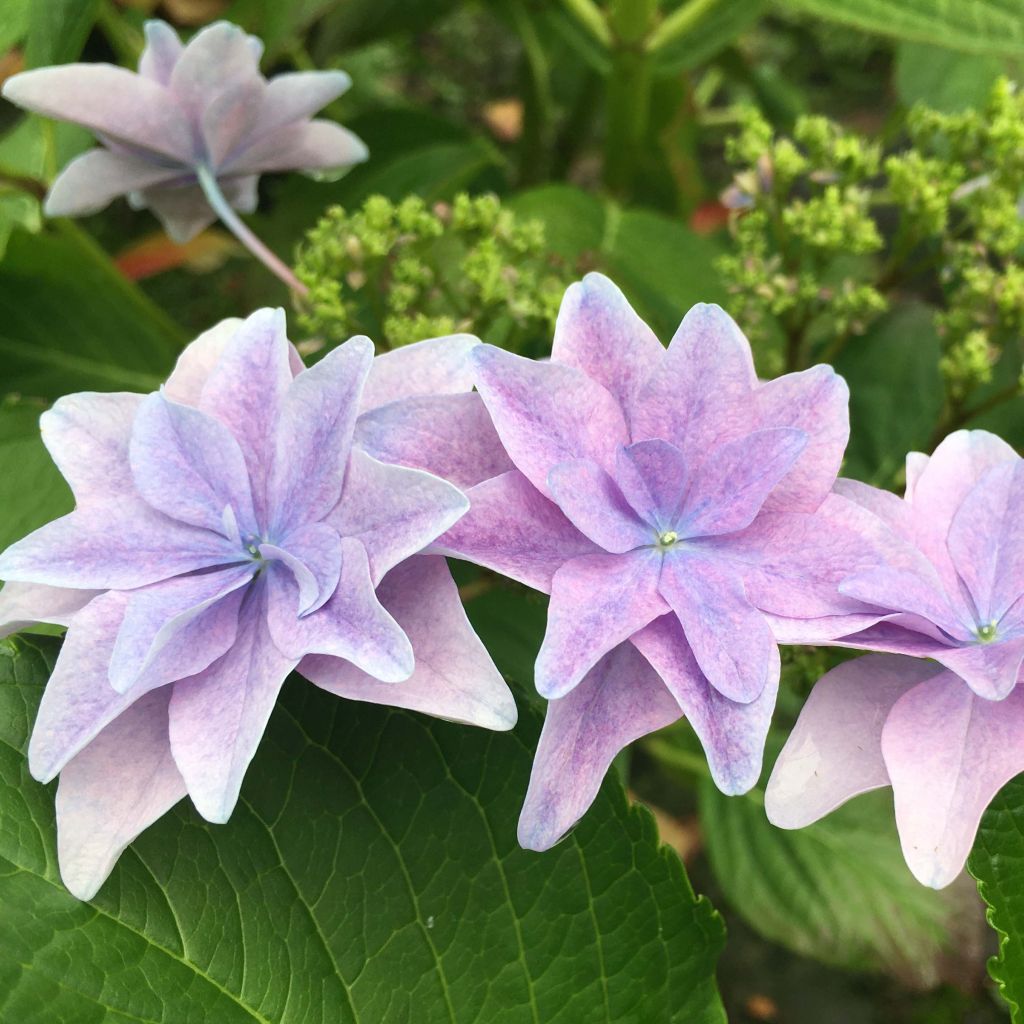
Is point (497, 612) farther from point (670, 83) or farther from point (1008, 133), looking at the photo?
point (670, 83)

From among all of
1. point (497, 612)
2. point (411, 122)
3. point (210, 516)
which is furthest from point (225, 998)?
point (411, 122)

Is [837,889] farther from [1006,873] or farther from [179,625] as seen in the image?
[179,625]

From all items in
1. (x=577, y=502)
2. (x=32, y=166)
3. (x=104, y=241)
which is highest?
(x=577, y=502)

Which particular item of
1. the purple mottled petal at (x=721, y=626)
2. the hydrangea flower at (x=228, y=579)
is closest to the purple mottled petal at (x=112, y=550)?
the hydrangea flower at (x=228, y=579)

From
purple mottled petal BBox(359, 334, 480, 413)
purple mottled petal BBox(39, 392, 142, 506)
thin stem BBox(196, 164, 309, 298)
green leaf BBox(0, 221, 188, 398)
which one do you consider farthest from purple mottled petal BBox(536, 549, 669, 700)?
green leaf BBox(0, 221, 188, 398)

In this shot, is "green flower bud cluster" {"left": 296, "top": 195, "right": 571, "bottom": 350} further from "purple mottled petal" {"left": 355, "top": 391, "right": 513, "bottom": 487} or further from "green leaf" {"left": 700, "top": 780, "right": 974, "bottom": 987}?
"green leaf" {"left": 700, "top": 780, "right": 974, "bottom": 987}

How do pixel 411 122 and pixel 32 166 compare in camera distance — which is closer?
pixel 32 166

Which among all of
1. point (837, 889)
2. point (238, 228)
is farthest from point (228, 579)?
point (837, 889)
